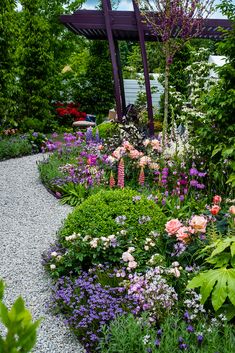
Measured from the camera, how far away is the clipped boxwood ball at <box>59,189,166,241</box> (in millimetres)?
4082

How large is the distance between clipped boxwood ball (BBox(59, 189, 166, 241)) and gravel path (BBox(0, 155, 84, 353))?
50 centimetres

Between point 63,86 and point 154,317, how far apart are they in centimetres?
1510

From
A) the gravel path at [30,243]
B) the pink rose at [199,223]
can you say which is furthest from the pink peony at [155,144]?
the pink rose at [199,223]

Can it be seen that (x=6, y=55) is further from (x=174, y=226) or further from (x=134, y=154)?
(x=174, y=226)

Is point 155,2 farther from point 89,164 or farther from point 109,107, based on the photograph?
point 109,107

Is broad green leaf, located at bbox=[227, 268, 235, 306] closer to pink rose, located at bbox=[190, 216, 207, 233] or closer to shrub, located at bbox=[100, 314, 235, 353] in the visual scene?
shrub, located at bbox=[100, 314, 235, 353]

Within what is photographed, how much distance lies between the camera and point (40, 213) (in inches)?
236

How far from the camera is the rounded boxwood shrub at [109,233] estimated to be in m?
3.86

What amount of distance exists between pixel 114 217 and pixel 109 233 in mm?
227

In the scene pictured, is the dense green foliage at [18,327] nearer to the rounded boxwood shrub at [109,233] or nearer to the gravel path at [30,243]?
the gravel path at [30,243]

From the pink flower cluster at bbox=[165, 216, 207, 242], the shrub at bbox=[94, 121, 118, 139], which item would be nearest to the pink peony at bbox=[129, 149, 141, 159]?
the shrub at bbox=[94, 121, 118, 139]

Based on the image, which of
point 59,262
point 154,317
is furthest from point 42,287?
point 154,317

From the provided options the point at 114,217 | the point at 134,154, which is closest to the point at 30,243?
the point at 114,217

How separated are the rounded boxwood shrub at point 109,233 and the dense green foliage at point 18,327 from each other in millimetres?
3074
